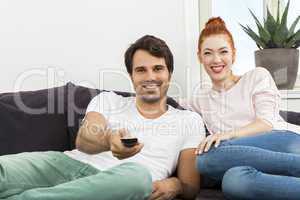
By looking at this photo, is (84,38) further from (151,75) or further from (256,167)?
(256,167)

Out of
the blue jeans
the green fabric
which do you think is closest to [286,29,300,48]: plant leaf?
the blue jeans

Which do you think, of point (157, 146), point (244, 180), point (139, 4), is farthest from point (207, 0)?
point (244, 180)

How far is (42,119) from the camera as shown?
186 centimetres

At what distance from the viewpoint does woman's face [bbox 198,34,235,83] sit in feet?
6.35

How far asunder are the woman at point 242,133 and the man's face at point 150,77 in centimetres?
23

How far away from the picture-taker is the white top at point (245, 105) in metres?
1.78

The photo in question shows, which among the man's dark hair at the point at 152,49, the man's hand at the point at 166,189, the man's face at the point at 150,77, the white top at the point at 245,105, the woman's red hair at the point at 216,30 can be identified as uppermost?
the woman's red hair at the point at 216,30

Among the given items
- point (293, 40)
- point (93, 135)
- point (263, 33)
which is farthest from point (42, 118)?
point (293, 40)

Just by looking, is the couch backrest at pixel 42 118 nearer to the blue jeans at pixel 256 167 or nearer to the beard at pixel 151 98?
the beard at pixel 151 98

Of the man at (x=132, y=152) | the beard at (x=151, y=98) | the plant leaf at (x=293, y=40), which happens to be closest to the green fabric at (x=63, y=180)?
the man at (x=132, y=152)

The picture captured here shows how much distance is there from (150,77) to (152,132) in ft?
0.76

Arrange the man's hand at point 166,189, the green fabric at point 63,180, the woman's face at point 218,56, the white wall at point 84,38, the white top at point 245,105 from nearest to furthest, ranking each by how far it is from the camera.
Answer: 1. the green fabric at point 63,180
2. the man's hand at point 166,189
3. the white top at point 245,105
4. the woman's face at point 218,56
5. the white wall at point 84,38

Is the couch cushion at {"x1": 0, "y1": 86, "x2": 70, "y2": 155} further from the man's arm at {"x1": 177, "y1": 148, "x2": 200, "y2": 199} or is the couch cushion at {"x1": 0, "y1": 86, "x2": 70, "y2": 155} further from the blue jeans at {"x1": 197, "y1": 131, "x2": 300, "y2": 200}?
the blue jeans at {"x1": 197, "y1": 131, "x2": 300, "y2": 200}

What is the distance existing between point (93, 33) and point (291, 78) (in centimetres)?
116
